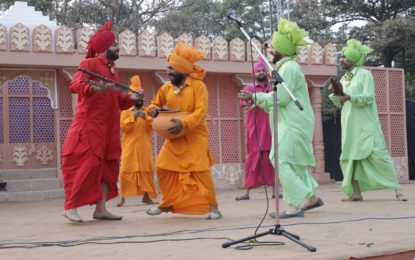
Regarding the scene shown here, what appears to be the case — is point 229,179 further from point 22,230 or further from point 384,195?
point 22,230

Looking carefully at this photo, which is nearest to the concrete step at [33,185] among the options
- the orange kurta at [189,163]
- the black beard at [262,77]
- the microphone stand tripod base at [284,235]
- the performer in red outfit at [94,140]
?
the black beard at [262,77]

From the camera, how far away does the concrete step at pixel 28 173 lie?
11.1 meters

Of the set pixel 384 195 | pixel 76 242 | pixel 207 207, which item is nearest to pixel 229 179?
pixel 384 195

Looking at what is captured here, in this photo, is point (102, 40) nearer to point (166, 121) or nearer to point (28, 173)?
point (166, 121)

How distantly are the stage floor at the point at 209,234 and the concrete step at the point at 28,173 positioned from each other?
4036 millimetres

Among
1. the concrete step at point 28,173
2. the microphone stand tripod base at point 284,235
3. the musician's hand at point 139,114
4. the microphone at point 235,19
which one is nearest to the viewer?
the microphone stand tripod base at point 284,235

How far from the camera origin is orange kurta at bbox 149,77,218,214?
5832 millimetres

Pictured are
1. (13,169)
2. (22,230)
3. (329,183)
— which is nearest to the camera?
(22,230)

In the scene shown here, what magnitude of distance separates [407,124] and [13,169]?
8679mm

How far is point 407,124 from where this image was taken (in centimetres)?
1405

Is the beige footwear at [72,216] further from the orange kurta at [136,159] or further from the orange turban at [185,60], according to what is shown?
the orange kurta at [136,159]

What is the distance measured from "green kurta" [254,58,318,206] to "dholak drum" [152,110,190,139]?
814 millimetres

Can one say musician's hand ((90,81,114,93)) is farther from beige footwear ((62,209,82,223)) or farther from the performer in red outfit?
beige footwear ((62,209,82,223))

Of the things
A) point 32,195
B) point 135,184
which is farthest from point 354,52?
point 32,195
